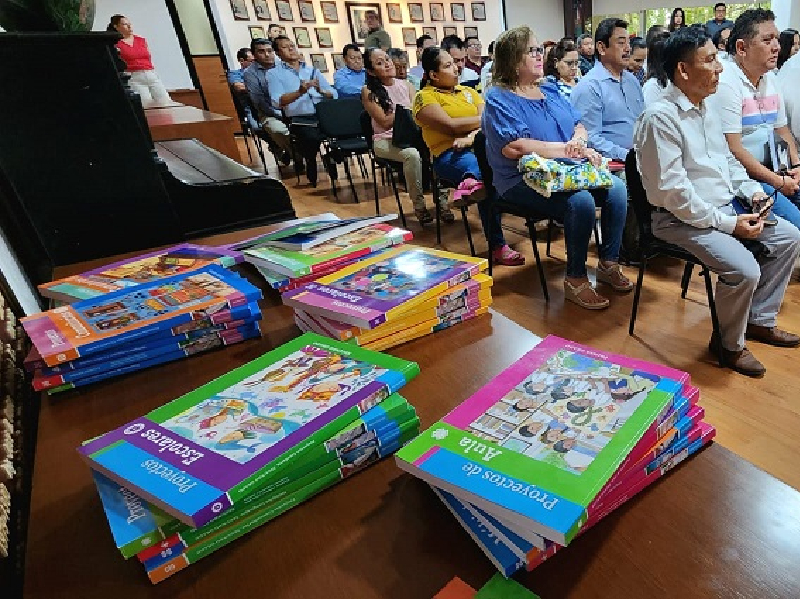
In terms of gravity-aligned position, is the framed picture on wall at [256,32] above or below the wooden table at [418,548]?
above

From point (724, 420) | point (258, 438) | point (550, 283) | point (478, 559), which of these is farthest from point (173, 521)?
point (550, 283)

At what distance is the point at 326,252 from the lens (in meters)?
1.16

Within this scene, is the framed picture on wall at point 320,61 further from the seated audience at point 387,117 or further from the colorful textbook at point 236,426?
the colorful textbook at point 236,426

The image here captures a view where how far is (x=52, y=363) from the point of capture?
2.67 feet

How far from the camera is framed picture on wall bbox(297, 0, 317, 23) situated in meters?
9.05

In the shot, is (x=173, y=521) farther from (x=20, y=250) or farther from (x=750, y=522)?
(x=20, y=250)

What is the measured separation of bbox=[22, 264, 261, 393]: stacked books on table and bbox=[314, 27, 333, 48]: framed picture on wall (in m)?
9.78

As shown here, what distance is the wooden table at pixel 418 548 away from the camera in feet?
1.56

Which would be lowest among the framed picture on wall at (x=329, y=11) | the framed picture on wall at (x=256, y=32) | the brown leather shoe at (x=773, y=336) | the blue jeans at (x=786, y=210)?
the brown leather shoe at (x=773, y=336)

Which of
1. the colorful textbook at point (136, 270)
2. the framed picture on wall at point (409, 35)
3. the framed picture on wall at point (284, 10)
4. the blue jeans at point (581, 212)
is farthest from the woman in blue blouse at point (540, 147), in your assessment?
the framed picture on wall at point (409, 35)

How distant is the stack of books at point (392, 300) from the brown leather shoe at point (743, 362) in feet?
4.67

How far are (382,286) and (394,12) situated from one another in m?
10.9

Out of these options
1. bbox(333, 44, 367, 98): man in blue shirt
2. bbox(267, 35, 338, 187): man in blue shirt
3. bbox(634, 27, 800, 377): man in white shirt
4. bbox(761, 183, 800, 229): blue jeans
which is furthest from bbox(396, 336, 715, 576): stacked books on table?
bbox(333, 44, 367, 98): man in blue shirt

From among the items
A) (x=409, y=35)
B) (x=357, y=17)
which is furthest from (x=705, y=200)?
(x=409, y=35)
